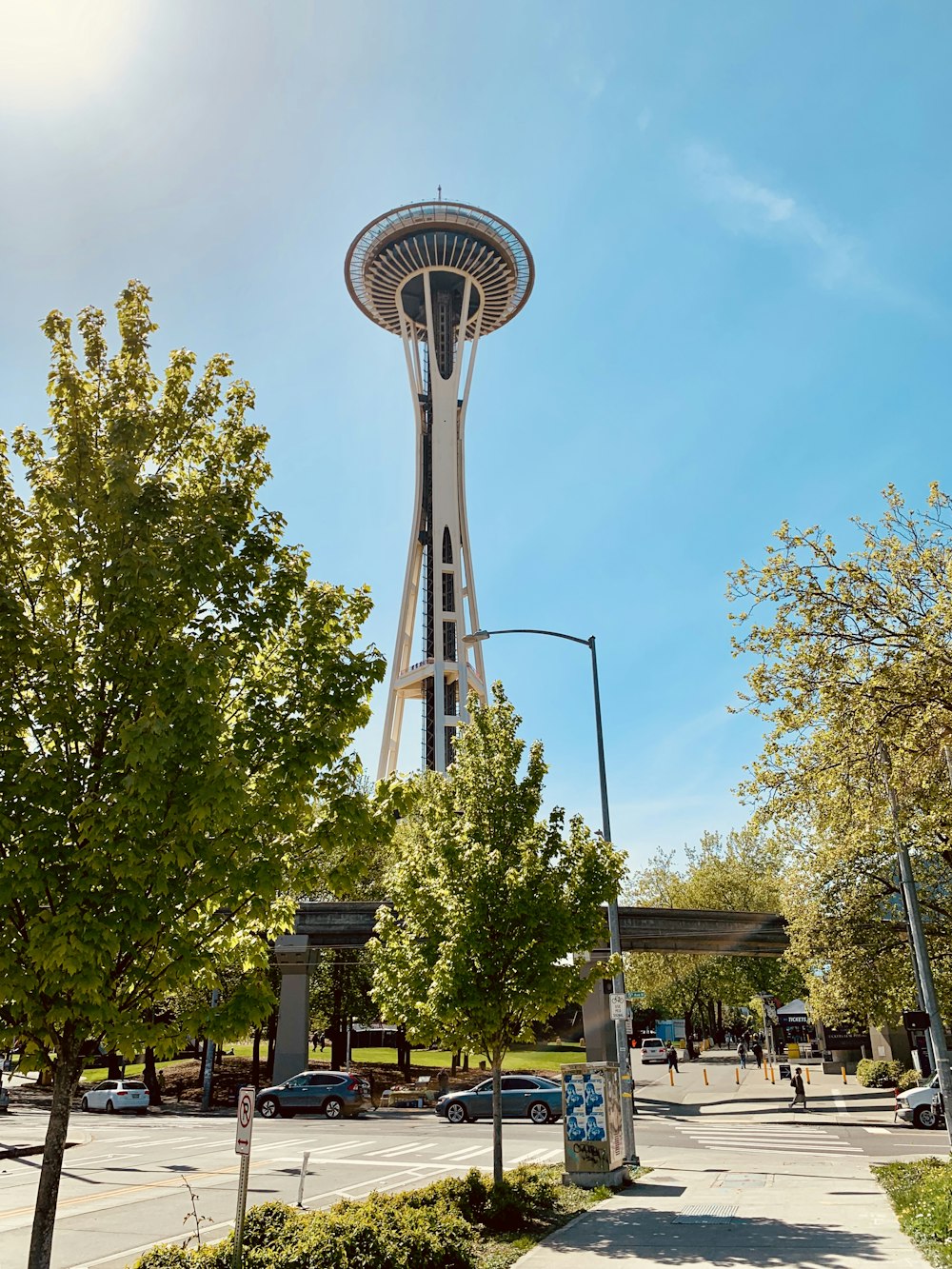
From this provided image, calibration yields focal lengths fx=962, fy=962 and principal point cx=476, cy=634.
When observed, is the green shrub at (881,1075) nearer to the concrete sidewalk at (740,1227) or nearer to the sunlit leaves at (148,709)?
the concrete sidewalk at (740,1227)

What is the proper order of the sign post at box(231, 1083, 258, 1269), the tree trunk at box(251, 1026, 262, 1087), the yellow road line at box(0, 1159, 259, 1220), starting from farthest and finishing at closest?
the tree trunk at box(251, 1026, 262, 1087) → the yellow road line at box(0, 1159, 259, 1220) → the sign post at box(231, 1083, 258, 1269)

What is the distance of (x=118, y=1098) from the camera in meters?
38.4

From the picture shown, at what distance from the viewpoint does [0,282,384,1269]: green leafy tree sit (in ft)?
23.7

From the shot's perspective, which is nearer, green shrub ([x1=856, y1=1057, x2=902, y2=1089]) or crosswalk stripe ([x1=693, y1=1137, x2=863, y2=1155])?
crosswalk stripe ([x1=693, y1=1137, x2=863, y2=1155])

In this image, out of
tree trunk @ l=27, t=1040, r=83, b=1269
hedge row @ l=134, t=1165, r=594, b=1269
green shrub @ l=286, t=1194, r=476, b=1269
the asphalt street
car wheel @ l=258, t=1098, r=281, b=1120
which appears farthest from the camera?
car wheel @ l=258, t=1098, r=281, b=1120

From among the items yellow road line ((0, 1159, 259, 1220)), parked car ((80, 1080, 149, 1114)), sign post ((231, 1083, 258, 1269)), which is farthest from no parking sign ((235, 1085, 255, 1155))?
parked car ((80, 1080, 149, 1114))

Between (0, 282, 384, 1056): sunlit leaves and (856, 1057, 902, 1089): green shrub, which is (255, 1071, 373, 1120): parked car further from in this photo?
(0, 282, 384, 1056): sunlit leaves

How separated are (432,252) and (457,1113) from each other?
64333 mm

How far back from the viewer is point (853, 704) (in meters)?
13.2

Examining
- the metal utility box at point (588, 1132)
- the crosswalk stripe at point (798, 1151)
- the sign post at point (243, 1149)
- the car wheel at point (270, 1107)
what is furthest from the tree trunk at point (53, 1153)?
the car wheel at point (270, 1107)

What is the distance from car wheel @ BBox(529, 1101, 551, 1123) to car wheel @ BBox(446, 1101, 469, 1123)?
99.2 inches

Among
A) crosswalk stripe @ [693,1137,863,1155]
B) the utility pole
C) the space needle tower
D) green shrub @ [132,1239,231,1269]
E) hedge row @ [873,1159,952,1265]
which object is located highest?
the space needle tower

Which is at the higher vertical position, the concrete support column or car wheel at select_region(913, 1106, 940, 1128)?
the concrete support column

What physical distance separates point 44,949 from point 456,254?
252 ft
